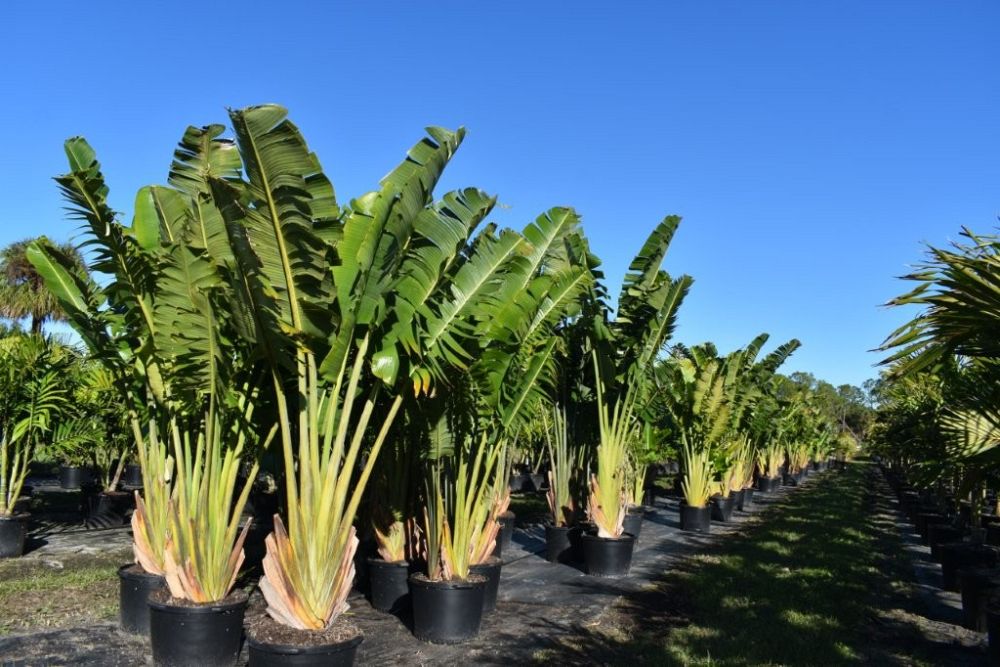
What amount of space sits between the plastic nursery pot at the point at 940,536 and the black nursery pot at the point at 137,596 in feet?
31.1

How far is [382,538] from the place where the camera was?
717 centimetres

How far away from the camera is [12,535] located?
894 cm

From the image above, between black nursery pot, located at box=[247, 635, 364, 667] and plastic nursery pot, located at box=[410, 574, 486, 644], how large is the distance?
5.01 feet

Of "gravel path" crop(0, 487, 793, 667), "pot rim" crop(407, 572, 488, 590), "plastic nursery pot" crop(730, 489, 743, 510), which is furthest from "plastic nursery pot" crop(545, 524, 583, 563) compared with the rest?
"plastic nursery pot" crop(730, 489, 743, 510)

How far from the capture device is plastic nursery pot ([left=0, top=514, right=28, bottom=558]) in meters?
8.88

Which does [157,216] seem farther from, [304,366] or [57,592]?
[57,592]

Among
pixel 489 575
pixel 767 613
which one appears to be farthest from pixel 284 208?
pixel 767 613

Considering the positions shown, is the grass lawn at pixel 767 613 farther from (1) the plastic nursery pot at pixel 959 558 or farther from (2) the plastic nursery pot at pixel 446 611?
(2) the plastic nursery pot at pixel 446 611

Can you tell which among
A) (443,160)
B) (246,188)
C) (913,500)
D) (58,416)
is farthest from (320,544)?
(913,500)

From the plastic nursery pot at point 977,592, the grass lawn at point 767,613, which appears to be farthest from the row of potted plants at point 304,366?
the plastic nursery pot at point 977,592

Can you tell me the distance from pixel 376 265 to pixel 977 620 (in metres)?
6.27

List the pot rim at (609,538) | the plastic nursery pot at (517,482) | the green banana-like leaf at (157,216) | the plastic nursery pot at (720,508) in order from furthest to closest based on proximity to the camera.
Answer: the plastic nursery pot at (517,482), the plastic nursery pot at (720,508), the pot rim at (609,538), the green banana-like leaf at (157,216)

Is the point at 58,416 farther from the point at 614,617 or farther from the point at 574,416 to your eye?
the point at 614,617

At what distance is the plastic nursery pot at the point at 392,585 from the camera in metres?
6.94
